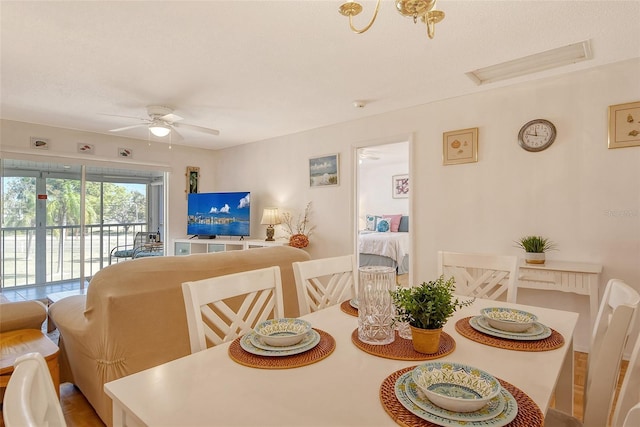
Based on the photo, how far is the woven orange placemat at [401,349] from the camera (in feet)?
3.45

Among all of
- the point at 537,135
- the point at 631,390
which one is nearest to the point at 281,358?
the point at 631,390

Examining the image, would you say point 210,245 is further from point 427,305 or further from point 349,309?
point 427,305

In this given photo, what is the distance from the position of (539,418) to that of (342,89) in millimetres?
3051

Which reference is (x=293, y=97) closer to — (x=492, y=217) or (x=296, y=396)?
(x=492, y=217)

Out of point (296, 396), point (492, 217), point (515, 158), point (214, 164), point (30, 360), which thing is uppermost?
point (214, 164)

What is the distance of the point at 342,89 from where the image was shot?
3.30 m

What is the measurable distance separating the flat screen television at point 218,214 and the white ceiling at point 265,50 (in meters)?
2.01

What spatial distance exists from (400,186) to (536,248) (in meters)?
4.75

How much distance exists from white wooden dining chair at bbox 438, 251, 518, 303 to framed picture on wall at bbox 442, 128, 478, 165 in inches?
66.3

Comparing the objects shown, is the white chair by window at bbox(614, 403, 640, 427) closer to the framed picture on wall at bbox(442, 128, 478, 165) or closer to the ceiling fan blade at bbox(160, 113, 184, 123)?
the framed picture on wall at bbox(442, 128, 478, 165)

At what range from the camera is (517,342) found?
45.8 inches

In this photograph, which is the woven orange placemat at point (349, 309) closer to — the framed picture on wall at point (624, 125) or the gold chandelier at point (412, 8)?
the gold chandelier at point (412, 8)

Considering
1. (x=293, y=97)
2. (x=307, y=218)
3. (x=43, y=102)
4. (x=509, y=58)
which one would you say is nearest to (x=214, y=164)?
(x=307, y=218)

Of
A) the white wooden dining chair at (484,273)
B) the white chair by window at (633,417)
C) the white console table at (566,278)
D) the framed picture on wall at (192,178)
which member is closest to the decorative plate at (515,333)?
the white wooden dining chair at (484,273)
